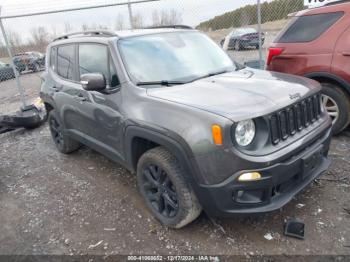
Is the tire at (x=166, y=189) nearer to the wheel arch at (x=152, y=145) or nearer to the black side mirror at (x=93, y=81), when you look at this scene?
the wheel arch at (x=152, y=145)

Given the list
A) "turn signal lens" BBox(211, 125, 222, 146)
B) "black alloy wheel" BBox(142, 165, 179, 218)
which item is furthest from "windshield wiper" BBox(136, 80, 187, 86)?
"turn signal lens" BBox(211, 125, 222, 146)

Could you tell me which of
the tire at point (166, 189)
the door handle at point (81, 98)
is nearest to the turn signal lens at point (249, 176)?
the tire at point (166, 189)

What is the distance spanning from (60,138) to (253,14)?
675cm

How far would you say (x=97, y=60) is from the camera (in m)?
3.72

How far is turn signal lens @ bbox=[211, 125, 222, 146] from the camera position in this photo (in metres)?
2.39

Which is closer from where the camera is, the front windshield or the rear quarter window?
the front windshield

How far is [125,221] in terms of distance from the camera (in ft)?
10.9

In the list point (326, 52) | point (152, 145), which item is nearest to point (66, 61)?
point (152, 145)

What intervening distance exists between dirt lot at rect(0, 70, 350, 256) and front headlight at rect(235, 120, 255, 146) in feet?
3.20

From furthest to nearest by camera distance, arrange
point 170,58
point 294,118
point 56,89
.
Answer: point 56,89 < point 170,58 < point 294,118

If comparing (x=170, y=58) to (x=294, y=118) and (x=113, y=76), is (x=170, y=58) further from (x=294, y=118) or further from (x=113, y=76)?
(x=294, y=118)

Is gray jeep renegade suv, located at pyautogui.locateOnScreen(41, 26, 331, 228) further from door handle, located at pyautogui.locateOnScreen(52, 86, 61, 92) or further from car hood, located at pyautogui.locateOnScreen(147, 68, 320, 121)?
door handle, located at pyautogui.locateOnScreen(52, 86, 61, 92)

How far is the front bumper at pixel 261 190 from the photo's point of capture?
2.47 m

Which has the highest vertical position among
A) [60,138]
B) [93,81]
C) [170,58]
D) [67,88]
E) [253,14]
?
[253,14]
